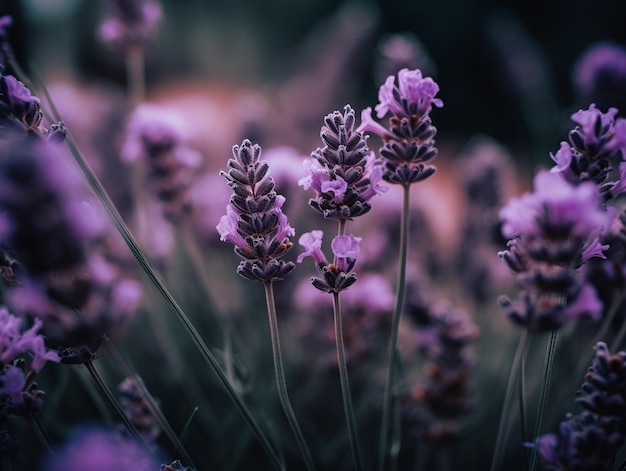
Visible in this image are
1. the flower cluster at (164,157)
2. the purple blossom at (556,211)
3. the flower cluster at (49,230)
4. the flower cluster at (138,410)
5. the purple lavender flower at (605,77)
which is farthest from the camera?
the purple lavender flower at (605,77)

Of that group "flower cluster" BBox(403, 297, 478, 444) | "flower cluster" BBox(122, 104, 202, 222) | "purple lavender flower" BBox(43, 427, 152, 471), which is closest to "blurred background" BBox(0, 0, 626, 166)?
"flower cluster" BBox(122, 104, 202, 222)

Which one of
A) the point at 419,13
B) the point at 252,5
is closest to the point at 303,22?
the point at 252,5

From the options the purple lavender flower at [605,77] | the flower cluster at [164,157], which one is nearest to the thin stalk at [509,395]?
the flower cluster at [164,157]

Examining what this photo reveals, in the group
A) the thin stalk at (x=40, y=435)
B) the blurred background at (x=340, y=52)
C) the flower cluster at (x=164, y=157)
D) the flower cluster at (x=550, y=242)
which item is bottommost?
the thin stalk at (x=40, y=435)

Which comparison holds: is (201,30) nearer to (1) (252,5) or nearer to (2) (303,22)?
(1) (252,5)

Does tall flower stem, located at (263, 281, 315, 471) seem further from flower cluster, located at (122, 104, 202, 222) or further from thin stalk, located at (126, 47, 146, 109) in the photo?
thin stalk, located at (126, 47, 146, 109)

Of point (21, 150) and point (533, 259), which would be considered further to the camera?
point (533, 259)

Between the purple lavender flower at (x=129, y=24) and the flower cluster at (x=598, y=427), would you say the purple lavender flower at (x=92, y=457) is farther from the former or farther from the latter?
the purple lavender flower at (x=129, y=24)
